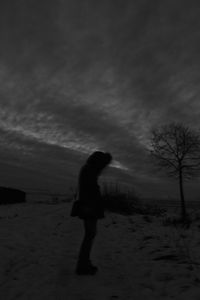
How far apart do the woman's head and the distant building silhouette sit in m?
Answer: 24.6

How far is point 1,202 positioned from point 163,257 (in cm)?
2413

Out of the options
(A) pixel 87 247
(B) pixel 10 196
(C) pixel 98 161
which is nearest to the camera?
(A) pixel 87 247

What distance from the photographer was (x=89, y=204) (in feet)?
15.0

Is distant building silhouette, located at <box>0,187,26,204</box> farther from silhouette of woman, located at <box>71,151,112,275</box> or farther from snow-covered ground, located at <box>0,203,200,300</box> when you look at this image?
silhouette of woman, located at <box>71,151,112,275</box>

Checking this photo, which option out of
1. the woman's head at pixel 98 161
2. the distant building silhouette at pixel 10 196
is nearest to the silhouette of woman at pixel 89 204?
the woman's head at pixel 98 161

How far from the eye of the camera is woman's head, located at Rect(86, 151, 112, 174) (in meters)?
4.73

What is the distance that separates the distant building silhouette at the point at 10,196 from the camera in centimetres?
2664

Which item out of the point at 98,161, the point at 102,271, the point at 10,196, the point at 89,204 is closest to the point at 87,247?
the point at 102,271

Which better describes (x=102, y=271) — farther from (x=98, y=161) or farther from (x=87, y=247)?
(x=98, y=161)

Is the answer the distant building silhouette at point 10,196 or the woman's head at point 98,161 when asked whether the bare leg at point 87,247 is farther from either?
the distant building silhouette at point 10,196

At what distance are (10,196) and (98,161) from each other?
25.2m

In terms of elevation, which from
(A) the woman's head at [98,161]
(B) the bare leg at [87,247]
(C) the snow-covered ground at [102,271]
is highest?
(A) the woman's head at [98,161]

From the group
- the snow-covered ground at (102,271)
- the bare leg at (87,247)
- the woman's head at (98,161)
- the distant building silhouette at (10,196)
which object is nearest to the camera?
the snow-covered ground at (102,271)

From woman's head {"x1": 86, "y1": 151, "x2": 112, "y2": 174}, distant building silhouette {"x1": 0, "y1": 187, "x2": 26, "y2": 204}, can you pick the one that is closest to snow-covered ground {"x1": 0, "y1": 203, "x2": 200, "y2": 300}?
woman's head {"x1": 86, "y1": 151, "x2": 112, "y2": 174}
